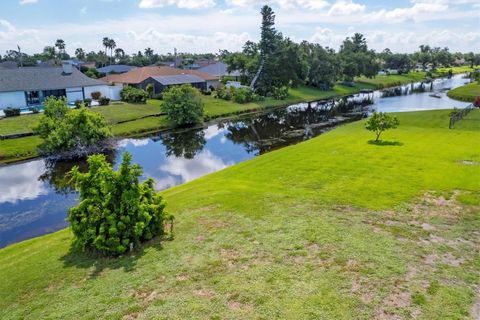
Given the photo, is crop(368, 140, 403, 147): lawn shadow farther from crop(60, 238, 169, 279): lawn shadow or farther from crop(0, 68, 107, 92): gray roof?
crop(0, 68, 107, 92): gray roof

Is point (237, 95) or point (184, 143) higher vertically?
point (237, 95)

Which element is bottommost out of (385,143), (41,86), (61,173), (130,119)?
(61,173)

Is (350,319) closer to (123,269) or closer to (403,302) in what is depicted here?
(403,302)

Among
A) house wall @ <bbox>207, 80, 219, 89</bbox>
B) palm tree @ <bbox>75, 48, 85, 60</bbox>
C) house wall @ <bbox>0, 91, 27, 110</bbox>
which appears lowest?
house wall @ <bbox>0, 91, 27, 110</bbox>

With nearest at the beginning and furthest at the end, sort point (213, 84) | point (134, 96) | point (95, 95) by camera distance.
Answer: point (95, 95), point (134, 96), point (213, 84)

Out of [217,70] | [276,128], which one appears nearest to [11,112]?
[276,128]

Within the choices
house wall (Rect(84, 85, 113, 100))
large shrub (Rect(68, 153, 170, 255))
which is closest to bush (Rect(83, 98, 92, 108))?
house wall (Rect(84, 85, 113, 100))

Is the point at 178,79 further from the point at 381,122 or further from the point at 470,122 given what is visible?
the point at 470,122
